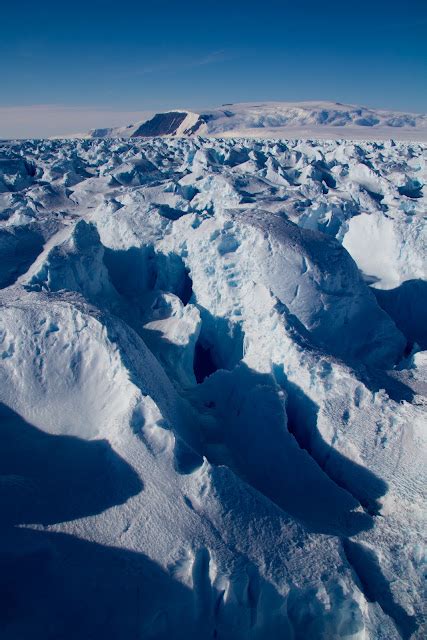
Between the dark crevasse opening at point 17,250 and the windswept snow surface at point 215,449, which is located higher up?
the dark crevasse opening at point 17,250

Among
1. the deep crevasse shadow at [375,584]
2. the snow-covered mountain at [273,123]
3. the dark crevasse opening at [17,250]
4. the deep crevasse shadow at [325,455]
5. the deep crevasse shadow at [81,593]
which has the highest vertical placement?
the snow-covered mountain at [273,123]

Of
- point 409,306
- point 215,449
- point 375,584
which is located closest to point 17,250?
point 215,449

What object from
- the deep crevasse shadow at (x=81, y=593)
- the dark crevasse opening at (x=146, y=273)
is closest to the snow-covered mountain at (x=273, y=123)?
the dark crevasse opening at (x=146, y=273)

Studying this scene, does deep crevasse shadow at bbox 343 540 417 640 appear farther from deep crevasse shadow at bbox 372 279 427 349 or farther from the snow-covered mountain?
the snow-covered mountain

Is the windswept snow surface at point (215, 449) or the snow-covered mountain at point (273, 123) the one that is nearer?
the windswept snow surface at point (215, 449)

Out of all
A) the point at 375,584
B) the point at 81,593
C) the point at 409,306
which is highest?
the point at 81,593

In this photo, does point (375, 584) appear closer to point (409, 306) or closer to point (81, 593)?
point (81, 593)

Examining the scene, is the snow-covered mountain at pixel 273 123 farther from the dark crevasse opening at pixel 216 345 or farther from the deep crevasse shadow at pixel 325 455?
the deep crevasse shadow at pixel 325 455
